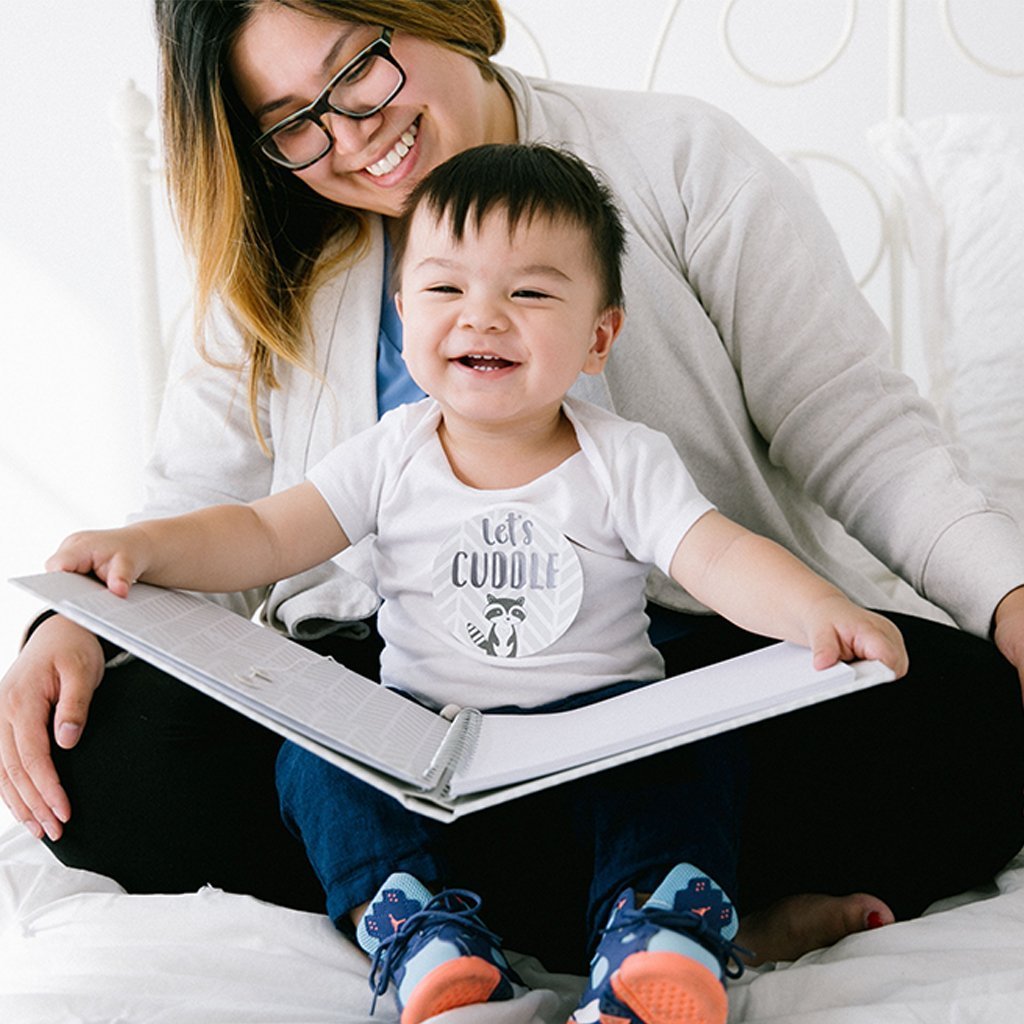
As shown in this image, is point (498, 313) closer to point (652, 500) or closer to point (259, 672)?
point (652, 500)

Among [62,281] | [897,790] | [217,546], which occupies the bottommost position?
[62,281]

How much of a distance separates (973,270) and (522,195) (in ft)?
2.89

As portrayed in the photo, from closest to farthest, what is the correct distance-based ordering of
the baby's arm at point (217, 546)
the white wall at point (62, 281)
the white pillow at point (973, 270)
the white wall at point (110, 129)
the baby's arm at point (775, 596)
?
the baby's arm at point (775, 596), the baby's arm at point (217, 546), the white pillow at point (973, 270), the white wall at point (110, 129), the white wall at point (62, 281)

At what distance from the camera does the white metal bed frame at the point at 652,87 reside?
2059 millimetres

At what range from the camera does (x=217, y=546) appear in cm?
116

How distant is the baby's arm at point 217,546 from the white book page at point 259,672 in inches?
1.0

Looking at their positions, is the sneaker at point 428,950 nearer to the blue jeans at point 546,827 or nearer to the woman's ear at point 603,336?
the blue jeans at point 546,827

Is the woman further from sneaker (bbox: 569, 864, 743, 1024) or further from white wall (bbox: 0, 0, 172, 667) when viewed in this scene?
white wall (bbox: 0, 0, 172, 667)

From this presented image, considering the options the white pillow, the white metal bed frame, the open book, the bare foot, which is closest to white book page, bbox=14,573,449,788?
the open book

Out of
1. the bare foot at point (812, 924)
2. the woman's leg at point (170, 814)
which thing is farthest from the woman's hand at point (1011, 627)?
the woman's leg at point (170, 814)

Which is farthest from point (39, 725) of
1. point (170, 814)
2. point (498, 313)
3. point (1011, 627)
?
point (1011, 627)

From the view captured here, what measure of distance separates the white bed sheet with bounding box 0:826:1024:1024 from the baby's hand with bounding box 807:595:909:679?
23 cm

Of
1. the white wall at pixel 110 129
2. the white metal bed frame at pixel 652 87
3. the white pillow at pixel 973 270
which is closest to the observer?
the white pillow at pixel 973 270

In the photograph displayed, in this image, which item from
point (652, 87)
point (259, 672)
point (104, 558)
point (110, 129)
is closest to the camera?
point (259, 672)
